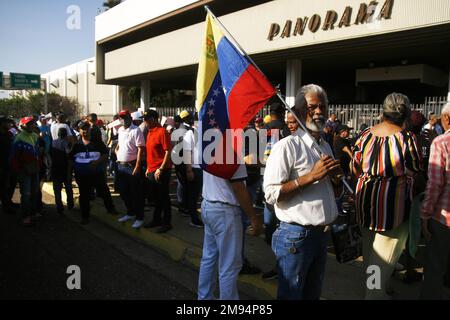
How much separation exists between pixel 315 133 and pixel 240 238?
1004 mm

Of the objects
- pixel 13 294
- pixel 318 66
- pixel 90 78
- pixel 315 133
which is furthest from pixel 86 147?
pixel 90 78

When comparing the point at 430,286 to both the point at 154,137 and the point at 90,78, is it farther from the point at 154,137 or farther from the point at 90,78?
the point at 90,78

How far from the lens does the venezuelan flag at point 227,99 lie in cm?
291

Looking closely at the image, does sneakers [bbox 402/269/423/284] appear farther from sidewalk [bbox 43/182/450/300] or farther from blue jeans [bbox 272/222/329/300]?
blue jeans [bbox 272/222/329/300]

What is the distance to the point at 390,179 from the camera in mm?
2906

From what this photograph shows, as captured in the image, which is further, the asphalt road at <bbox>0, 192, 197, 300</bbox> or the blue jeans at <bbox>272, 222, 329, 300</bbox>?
the asphalt road at <bbox>0, 192, 197, 300</bbox>

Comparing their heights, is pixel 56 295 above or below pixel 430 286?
below

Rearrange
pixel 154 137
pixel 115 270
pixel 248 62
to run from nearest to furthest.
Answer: pixel 248 62, pixel 115 270, pixel 154 137

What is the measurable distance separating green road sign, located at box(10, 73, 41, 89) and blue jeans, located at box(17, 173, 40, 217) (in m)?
37.2

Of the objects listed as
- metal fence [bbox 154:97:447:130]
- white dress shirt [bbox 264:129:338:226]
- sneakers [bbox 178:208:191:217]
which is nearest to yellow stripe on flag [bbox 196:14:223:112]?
white dress shirt [bbox 264:129:338:226]

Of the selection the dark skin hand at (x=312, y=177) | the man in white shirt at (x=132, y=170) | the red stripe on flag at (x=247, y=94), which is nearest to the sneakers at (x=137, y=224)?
the man in white shirt at (x=132, y=170)

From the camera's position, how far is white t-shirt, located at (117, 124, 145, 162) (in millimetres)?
6180

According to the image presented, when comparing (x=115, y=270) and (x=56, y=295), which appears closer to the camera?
(x=56, y=295)

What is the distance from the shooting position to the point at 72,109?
154ft
